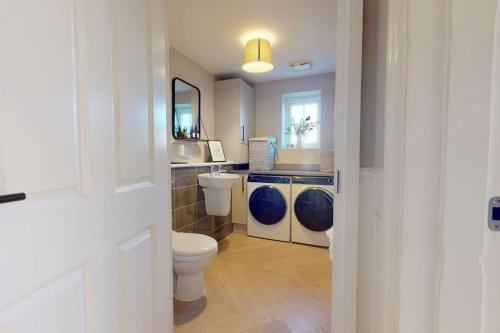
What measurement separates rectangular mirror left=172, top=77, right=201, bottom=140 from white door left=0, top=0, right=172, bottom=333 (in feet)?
5.05

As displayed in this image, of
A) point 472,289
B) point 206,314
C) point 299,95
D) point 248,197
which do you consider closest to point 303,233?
point 248,197

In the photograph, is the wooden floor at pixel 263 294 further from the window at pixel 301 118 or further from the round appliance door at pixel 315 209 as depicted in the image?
the window at pixel 301 118

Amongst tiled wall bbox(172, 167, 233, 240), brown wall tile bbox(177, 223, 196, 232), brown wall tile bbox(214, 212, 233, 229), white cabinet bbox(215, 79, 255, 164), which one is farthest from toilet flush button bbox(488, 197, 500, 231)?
white cabinet bbox(215, 79, 255, 164)

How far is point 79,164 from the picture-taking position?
23.3 inches

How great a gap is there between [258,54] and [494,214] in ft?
7.22

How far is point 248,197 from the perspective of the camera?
295 centimetres

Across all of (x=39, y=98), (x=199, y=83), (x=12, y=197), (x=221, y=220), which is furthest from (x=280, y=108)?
(x=12, y=197)

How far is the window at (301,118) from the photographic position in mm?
3412

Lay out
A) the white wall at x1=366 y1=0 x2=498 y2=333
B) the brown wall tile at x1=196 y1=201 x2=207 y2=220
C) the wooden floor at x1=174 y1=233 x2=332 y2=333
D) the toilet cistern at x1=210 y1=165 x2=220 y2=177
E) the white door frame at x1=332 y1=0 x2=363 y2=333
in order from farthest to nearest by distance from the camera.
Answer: the toilet cistern at x1=210 y1=165 x2=220 y2=177 → the brown wall tile at x1=196 y1=201 x2=207 y2=220 → the wooden floor at x1=174 y1=233 x2=332 y2=333 → the white door frame at x1=332 y1=0 x2=363 y2=333 → the white wall at x1=366 y1=0 x2=498 y2=333

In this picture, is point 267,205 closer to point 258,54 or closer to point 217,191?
point 217,191

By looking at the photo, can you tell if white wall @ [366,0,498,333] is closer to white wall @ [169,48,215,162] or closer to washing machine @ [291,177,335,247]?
washing machine @ [291,177,335,247]

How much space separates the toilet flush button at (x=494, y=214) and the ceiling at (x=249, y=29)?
76.2 inches

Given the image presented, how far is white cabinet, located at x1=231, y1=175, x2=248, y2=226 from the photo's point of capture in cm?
304

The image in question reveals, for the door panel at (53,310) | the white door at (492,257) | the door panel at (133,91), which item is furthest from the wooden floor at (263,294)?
the white door at (492,257)
